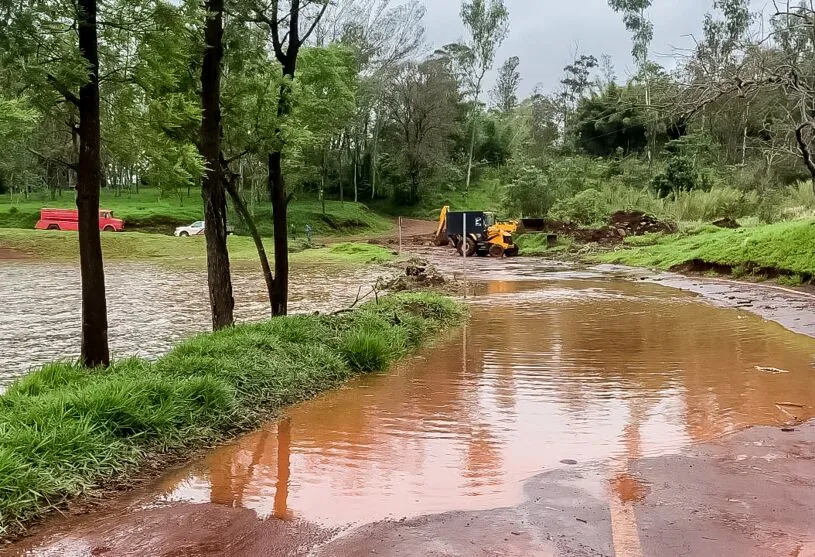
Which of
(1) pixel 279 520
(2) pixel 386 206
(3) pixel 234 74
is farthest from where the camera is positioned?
(2) pixel 386 206

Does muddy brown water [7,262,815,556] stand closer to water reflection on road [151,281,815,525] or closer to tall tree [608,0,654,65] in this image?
water reflection on road [151,281,815,525]

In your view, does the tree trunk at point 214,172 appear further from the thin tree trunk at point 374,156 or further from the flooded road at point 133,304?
the thin tree trunk at point 374,156

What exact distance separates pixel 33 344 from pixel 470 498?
8.10m

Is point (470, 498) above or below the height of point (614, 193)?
below

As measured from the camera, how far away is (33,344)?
10016 millimetres

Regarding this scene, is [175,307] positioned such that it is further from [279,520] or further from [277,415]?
[279,520]

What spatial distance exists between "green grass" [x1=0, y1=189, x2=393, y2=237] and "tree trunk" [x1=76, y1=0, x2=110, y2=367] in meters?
34.8

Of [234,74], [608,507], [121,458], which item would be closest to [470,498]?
[608,507]

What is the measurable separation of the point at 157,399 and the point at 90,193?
7.24 ft

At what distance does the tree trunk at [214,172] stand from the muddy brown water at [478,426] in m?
2.58

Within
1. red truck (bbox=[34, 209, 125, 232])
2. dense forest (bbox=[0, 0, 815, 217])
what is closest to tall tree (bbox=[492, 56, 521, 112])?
dense forest (bbox=[0, 0, 815, 217])

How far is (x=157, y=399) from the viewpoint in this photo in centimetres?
557

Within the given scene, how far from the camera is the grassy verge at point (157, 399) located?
430 cm

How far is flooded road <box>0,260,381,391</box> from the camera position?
9.84 metres
